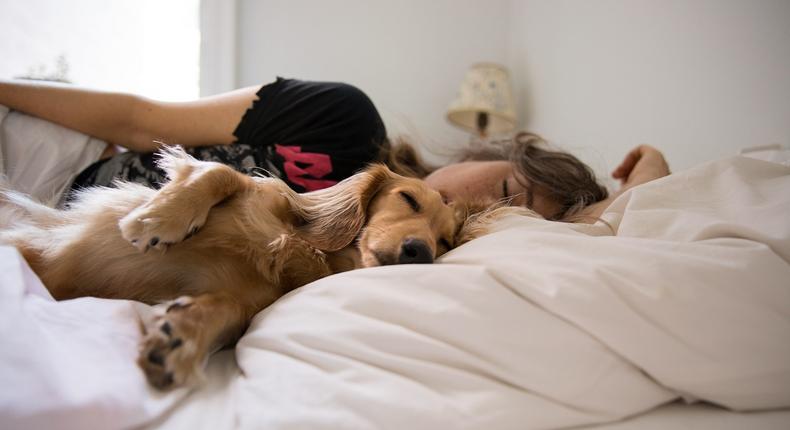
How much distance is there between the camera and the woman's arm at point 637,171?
1618 millimetres

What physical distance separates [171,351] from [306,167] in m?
1.14

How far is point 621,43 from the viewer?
2.57 meters

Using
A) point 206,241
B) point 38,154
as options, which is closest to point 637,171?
point 206,241

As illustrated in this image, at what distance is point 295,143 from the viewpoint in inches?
74.6

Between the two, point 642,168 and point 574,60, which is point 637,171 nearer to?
point 642,168

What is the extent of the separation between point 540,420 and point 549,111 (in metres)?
3.00

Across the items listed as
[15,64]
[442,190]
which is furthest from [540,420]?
[15,64]

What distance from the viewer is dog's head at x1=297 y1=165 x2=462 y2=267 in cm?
113

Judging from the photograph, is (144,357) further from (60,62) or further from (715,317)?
(60,62)

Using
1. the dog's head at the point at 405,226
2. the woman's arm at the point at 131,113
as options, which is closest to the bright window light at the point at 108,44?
the woman's arm at the point at 131,113

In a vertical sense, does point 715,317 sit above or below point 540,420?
above

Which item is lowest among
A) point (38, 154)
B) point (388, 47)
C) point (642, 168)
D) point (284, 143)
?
point (38, 154)

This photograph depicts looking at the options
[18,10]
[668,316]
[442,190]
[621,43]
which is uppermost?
[621,43]

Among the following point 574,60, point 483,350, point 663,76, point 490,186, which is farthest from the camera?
point 574,60
